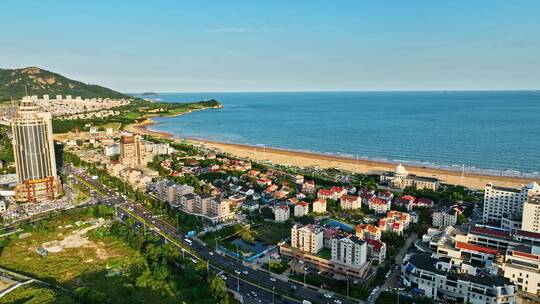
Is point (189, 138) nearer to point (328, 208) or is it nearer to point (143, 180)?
point (143, 180)

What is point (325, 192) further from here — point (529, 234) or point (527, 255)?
point (527, 255)

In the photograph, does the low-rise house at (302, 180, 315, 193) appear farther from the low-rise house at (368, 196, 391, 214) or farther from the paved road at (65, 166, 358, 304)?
the paved road at (65, 166, 358, 304)

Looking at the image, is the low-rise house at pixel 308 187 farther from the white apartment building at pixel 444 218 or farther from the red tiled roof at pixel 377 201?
the white apartment building at pixel 444 218

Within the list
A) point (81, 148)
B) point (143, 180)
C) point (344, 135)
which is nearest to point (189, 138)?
point (81, 148)

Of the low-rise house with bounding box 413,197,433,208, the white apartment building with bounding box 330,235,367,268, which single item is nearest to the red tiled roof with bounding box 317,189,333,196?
the low-rise house with bounding box 413,197,433,208

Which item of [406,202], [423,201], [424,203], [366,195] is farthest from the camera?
[366,195]

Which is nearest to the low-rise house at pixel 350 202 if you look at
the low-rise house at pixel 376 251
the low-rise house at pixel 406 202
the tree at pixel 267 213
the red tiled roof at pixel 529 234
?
the low-rise house at pixel 406 202

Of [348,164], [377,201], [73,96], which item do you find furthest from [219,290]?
[73,96]
